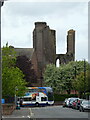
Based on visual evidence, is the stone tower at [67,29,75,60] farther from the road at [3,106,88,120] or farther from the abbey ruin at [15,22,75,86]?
the road at [3,106,88,120]

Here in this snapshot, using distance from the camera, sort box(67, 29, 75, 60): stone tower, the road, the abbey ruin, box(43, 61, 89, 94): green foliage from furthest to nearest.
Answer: box(67, 29, 75, 60): stone tower
the abbey ruin
box(43, 61, 89, 94): green foliage
the road

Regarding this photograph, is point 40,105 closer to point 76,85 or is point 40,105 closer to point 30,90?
point 30,90

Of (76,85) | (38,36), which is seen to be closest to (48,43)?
(38,36)

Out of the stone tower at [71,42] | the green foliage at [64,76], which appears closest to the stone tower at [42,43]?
the stone tower at [71,42]

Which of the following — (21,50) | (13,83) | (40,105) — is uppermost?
(21,50)

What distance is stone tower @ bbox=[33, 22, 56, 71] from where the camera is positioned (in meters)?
117

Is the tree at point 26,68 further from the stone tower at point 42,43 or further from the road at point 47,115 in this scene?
the road at point 47,115

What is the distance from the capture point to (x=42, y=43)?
383ft

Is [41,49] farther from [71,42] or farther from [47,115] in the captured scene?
[47,115]

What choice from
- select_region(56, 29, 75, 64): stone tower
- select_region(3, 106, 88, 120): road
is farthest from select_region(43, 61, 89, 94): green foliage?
select_region(3, 106, 88, 120): road

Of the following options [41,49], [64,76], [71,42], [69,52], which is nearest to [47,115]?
[64,76]

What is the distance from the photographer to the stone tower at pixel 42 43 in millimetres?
117312

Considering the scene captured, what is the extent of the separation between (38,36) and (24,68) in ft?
105

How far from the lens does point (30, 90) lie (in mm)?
60781
